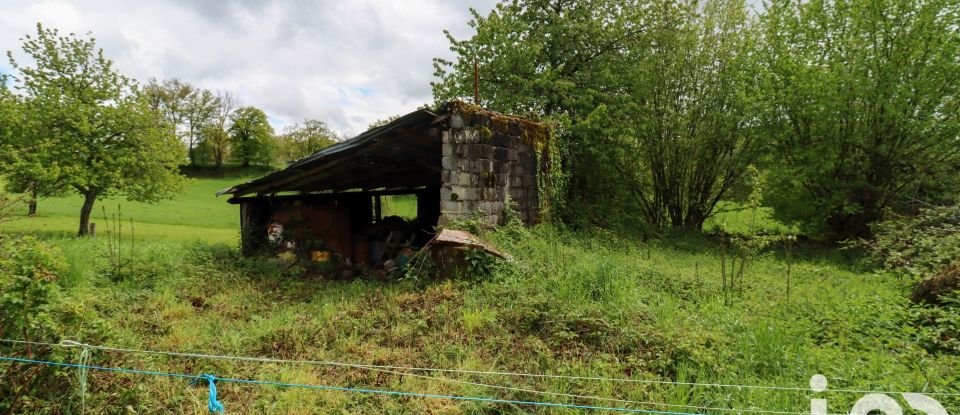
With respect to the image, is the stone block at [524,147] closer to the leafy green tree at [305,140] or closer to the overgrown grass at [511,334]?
the overgrown grass at [511,334]

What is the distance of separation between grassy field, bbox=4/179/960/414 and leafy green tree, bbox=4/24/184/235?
950 cm

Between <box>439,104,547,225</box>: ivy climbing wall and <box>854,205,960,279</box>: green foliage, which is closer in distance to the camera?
<box>854,205,960,279</box>: green foliage

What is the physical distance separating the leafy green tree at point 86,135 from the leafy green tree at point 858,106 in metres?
19.3

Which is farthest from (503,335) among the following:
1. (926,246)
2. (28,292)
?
(926,246)

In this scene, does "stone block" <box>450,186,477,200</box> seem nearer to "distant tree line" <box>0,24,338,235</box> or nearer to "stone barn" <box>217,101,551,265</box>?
"stone barn" <box>217,101,551,265</box>

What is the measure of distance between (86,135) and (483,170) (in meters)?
13.9

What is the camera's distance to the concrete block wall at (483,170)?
22.4 feet

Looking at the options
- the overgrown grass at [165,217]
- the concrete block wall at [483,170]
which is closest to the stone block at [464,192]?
the concrete block wall at [483,170]

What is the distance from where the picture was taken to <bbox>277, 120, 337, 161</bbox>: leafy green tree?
159 ft

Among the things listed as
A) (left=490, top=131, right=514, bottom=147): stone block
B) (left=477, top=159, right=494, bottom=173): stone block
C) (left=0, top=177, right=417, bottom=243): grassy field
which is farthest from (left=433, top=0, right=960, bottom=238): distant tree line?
(left=0, top=177, right=417, bottom=243): grassy field

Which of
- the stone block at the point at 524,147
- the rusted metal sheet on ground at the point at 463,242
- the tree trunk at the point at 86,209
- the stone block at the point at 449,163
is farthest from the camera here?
the tree trunk at the point at 86,209

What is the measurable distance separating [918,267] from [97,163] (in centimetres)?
1909

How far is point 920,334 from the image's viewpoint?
364 centimetres

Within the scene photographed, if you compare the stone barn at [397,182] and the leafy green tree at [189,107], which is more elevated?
the leafy green tree at [189,107]
